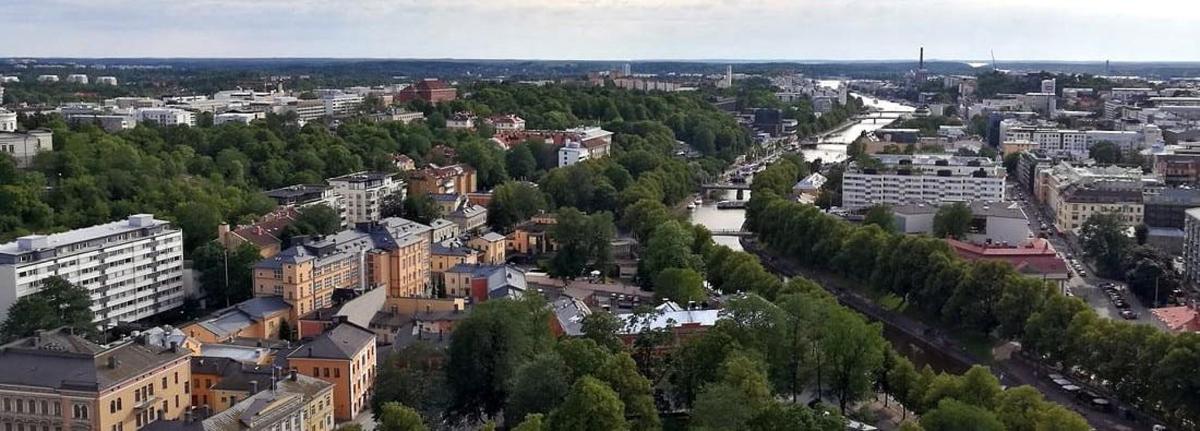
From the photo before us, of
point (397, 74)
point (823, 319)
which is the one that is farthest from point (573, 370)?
point (397, 74)

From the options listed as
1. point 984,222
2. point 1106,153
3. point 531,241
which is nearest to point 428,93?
point 1106,153

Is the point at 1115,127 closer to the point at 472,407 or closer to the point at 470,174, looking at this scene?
the point at 470,174

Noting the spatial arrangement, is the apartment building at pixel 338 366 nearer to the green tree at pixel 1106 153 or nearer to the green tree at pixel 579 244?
the green tree at pixel 579 244

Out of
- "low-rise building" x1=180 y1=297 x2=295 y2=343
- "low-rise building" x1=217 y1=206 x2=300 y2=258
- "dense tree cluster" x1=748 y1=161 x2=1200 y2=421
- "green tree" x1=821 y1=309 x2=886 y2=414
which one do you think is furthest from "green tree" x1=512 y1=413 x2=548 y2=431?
"low-rise building" x1=217 y1=206 x2=300 y2=258

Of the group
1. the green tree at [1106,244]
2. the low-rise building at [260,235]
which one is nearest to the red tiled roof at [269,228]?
the low-rise building at [260,235]

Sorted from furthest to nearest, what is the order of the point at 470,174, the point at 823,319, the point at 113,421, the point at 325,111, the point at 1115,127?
the point at 325,111 < the point at 1115,127 < the point at 470,174 < the point at 823,319 < the point at 113,421

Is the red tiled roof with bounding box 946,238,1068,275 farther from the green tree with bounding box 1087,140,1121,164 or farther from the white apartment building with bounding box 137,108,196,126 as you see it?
the white apartment building with bounding box 137,108,196,126

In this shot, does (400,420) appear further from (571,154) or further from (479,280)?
(571,154)
